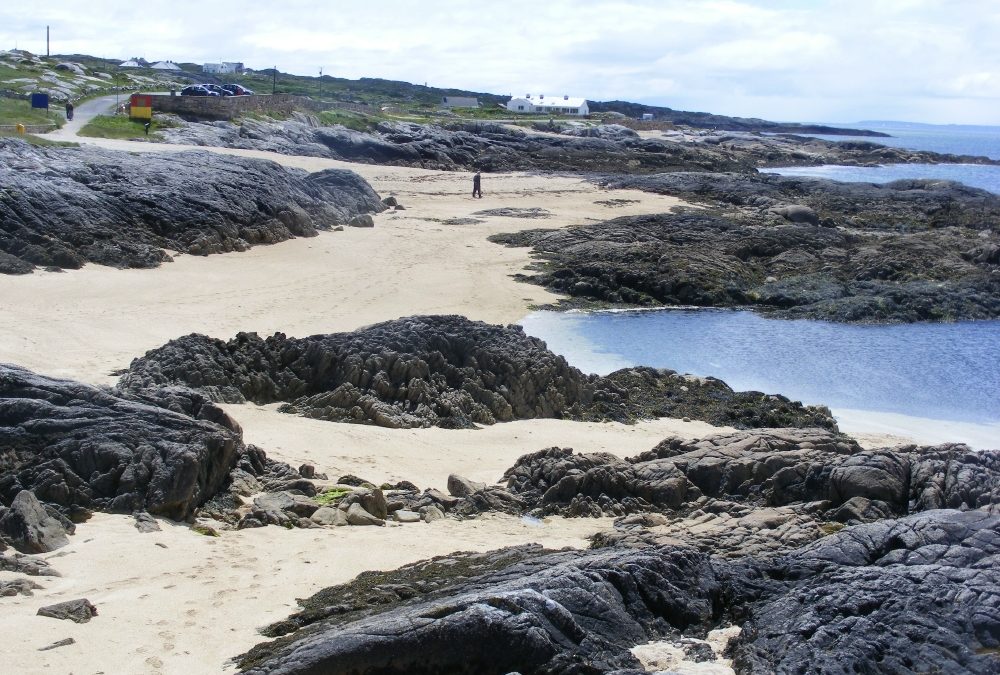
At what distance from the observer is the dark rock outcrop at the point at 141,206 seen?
2278cm

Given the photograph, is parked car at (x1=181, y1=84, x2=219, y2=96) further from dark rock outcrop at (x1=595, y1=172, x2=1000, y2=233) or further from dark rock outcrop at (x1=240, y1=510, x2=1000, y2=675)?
Answer: dark rock outcrop at (x1=240, y1=510, x2=1000, y2=675)

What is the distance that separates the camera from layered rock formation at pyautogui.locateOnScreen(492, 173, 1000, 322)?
25938mm

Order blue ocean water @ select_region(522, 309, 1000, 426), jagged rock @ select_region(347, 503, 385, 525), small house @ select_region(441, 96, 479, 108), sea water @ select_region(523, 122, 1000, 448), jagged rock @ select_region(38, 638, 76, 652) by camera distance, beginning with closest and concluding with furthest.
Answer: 1. jagged rock @ select_region(38, 638, 76, 652)
2. jagged rock @ select_region(347, 503, 385, 525)
3. sea water @ select_region(523, 122, 1000, 448)
4. blue ocean water @ select_region(522, 309, 1000, 426)
5. small house @ select_region(441, 96, 479, 108)

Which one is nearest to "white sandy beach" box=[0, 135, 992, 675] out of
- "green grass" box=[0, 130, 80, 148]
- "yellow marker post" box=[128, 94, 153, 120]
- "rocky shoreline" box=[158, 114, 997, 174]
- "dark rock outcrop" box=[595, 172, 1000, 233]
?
"green grass" box=[0, 130, 80, 148]

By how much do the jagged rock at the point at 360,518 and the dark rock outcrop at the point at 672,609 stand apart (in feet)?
5.14

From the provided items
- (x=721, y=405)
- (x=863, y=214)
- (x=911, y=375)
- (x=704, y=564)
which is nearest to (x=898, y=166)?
(x=863, y=214)

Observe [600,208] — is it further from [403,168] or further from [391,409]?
[391,409]

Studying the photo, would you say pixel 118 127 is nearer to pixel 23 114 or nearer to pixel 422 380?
pixel 23 114

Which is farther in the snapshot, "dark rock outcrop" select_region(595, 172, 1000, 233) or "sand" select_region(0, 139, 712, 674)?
"dark rock outcrop" select_region(595, 172, 1000, 233)

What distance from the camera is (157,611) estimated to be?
7.39 metres

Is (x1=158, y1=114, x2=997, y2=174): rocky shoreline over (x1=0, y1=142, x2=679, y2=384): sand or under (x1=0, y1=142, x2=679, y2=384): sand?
over

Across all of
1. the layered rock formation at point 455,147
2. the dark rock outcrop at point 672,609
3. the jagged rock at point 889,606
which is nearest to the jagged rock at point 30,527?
the dark rock outcrop at point 672,609

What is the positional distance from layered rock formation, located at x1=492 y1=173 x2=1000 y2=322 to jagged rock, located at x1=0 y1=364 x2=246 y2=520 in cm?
1659

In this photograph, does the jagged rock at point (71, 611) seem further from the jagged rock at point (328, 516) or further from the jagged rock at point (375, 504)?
the jagged rock at point (375, 504)
